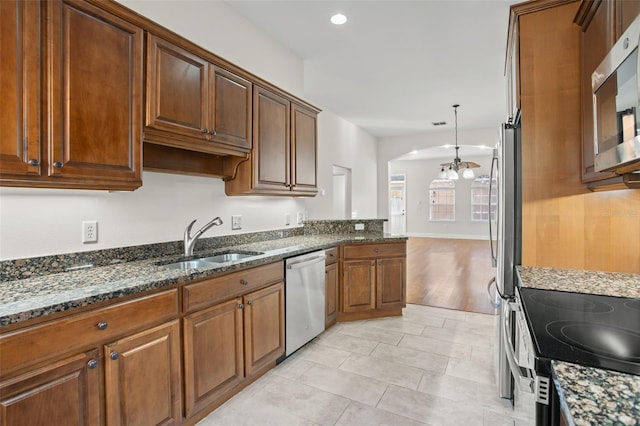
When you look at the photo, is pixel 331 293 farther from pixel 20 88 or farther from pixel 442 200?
pixel 442 200

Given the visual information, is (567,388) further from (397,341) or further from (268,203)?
(268,203)

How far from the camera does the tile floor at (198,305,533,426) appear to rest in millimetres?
1950

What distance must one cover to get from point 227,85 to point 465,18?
214cm

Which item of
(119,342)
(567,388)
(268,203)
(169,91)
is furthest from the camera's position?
(268,203)

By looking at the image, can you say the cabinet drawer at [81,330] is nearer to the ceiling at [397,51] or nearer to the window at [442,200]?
the ceiling at [397,51]

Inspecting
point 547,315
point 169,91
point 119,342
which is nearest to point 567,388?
point 547,315

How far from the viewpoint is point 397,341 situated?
9.94 ft

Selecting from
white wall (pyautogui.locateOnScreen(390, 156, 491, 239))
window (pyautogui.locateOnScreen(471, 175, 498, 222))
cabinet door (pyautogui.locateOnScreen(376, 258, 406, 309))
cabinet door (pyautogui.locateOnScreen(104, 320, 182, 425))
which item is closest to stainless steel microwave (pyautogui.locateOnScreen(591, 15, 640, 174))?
cabinet door (pyautogui.locateOnScreen(104, 320, 182, 425))

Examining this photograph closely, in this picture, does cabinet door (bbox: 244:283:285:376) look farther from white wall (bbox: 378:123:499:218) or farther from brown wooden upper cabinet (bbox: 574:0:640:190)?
white wall (bbox: 378:123:499:218)

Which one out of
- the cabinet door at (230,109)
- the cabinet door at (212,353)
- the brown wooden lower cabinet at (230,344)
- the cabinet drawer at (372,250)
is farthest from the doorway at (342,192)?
the cabinet door at (212,353)

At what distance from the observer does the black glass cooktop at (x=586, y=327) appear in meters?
0.88

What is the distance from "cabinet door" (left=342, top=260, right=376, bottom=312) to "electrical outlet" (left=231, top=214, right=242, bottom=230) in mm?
1164

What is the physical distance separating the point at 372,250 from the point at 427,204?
8.41 meters

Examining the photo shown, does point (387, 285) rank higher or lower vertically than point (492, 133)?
lower
